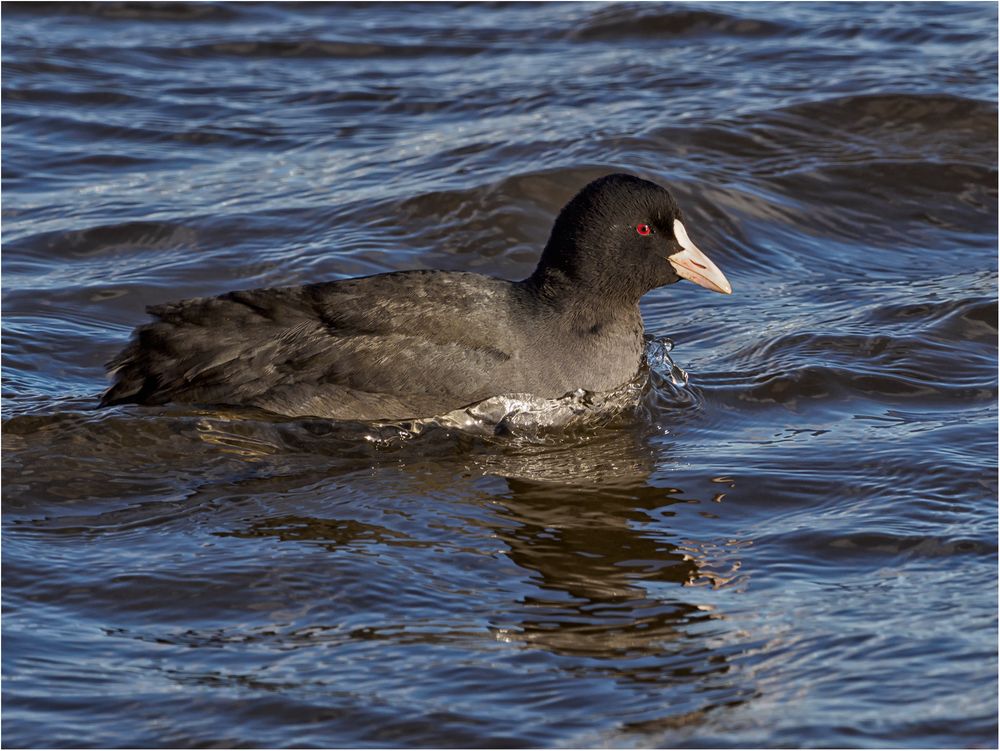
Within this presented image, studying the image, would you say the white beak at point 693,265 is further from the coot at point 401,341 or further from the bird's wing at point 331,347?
the bird's wing at point 331,347

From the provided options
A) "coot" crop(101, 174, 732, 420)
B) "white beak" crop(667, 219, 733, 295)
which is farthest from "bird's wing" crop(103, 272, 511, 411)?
"white beak" crop(667, 219, 733, 295)

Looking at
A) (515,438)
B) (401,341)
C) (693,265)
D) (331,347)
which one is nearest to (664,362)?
(693,265)

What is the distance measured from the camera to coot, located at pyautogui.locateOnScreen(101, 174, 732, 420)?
5.92 metres

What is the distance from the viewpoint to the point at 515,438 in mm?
6027

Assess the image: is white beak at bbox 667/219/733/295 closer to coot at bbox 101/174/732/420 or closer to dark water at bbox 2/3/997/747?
coot at bbox 101/174/732/420

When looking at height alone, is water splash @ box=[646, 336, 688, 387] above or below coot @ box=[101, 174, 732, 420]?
below

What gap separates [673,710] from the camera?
4.04 meters

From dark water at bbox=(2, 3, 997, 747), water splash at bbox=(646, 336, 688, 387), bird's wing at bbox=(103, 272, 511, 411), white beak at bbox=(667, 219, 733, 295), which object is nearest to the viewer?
dark water at bbox=(2, 3, 997, 747)

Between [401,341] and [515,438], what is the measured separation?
0.62 meters

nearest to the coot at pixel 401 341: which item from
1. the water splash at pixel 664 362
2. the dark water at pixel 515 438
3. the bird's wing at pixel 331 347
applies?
the bird's wing at pixel 331 347

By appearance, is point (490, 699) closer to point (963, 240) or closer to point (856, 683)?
point (856, 683)

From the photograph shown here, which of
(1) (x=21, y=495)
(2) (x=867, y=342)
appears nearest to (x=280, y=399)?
(1) (x=21, y=495)

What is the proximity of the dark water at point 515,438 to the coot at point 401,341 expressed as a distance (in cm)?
16

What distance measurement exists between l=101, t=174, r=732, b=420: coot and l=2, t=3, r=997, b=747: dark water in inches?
6.3
